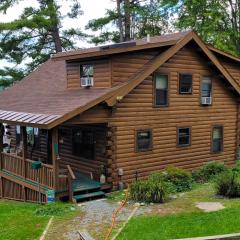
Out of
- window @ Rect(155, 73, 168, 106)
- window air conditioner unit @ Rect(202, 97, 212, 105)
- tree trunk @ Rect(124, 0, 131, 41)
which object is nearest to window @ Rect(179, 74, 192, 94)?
window @ Rect(155, 73, 168, 106)

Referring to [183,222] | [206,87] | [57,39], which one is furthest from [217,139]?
[57,39]

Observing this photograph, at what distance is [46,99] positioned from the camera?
19.3 m

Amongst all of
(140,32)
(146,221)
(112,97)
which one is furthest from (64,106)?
(140,32)

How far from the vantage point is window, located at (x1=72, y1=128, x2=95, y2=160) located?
1773 centimetres

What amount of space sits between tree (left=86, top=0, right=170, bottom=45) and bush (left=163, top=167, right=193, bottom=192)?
23000mm

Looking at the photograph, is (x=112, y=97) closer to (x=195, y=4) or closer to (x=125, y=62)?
(x=125, y=62)

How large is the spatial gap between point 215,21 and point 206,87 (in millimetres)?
16370

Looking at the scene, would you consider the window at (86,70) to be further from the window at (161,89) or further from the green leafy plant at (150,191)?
the green leafy plant at (150,191)

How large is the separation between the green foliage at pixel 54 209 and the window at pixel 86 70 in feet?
22.2

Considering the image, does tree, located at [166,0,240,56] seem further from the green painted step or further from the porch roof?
the green painted step

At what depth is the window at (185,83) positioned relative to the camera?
1922 centimetres

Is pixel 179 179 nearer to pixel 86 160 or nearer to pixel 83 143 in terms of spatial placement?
pixel 86 160

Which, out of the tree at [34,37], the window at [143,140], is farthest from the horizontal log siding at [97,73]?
the tree at [34,37]

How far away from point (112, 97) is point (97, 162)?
3.34 metres
